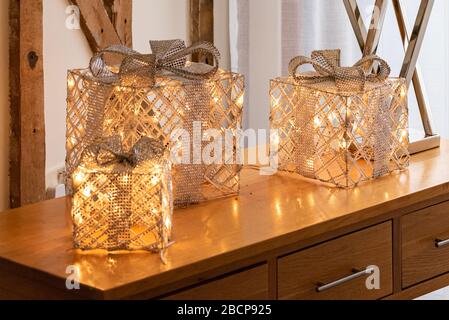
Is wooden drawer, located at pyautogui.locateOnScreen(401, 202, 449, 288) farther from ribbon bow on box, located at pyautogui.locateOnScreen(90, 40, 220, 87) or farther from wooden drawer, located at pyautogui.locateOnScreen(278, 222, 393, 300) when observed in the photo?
ribbon bow on box, located at pyautogui.locateOnScreen(90, 40, 220, 87)

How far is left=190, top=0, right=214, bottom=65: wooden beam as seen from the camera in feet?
10.2

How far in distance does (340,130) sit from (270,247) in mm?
389

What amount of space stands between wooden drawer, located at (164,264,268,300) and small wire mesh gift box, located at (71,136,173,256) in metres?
0.08

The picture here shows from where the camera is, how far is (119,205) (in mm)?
1462

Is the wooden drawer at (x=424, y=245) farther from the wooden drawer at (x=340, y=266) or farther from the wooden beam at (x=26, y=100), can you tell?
the wooden beam at (x=26, y=100)

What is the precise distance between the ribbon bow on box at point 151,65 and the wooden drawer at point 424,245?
0.49 meters

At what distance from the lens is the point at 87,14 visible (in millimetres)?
2732

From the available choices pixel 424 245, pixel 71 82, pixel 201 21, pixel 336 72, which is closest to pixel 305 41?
pixel 201 21

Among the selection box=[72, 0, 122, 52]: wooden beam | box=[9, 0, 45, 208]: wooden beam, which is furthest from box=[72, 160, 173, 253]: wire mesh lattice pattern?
box=[72, 0, 122, 52]: wooden beam

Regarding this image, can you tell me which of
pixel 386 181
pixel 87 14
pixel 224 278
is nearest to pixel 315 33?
pixel 87 14

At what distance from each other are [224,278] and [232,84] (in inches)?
17.5

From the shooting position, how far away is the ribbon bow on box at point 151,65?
5.45 feet

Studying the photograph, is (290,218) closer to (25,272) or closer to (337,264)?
(337,264)

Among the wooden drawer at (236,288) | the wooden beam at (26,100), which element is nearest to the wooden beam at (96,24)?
the wooden beam at (26,100)
